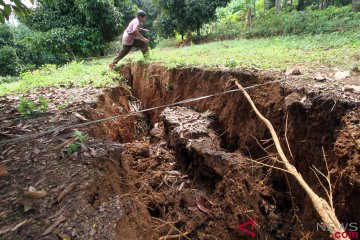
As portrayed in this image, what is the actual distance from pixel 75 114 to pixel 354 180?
11.2 feet

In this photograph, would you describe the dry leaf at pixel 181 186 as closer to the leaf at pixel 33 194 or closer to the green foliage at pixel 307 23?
the leaf at pixel 33 194

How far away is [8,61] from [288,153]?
13948 mm

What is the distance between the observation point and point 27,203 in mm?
2049

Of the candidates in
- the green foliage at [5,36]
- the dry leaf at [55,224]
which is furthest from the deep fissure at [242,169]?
the green foliage at [5,36]

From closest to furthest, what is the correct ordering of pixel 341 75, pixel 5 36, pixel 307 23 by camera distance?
pixel 341 75 → pixel 307 23 → pixel 5 36

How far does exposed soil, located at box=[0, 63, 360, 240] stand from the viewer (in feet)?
7.02

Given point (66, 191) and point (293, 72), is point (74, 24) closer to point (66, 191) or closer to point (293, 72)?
point (293, 72)

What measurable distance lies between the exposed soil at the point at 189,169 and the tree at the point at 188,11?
8.67 m

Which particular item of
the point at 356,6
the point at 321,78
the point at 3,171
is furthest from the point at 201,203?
the point at 356,6

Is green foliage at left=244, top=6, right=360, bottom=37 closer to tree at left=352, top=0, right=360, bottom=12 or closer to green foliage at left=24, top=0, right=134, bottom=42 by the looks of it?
tree at left=352, top=0, right=360, bottom=12

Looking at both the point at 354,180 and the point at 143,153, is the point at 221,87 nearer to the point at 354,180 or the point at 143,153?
the point at 143,153

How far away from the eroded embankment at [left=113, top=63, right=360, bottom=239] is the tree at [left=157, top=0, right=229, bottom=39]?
9.21 meters

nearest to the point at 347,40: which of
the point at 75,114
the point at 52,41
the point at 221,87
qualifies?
the point at 221,87

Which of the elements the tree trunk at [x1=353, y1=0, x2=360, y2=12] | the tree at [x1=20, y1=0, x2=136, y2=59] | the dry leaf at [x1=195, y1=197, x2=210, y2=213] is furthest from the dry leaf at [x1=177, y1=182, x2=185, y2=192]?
the tree trunk at [x1=353, y1=0, x2=360, y2=12]
